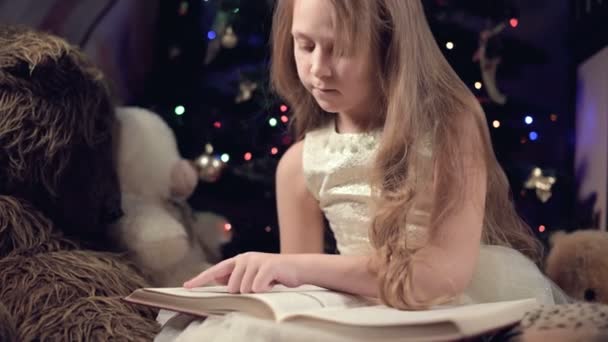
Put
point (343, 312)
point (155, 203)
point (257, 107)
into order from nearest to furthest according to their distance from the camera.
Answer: point (343, 312), point (155, 203), point (257, 107)

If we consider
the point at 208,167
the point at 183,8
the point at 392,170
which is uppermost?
the point at 183,8

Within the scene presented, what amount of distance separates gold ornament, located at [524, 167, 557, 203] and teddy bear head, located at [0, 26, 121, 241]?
908mm

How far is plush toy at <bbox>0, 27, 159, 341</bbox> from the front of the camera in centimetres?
100

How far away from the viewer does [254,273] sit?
882 mm

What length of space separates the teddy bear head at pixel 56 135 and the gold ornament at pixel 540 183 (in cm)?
91

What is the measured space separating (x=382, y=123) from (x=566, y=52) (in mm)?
1125

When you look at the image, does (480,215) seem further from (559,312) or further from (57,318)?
(57,318)

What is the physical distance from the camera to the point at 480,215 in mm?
985

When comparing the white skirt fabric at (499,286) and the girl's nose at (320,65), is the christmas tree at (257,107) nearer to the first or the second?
the white skirt fabric at (499,286)

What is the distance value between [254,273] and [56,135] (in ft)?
1.40

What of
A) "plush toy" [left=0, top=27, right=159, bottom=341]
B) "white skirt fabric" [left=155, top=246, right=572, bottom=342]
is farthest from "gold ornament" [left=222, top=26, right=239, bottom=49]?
"white skirt fabric" [left=155, top=246, right=572, bottom=342]

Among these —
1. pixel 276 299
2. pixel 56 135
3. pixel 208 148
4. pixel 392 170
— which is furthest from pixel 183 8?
pixel 276 299

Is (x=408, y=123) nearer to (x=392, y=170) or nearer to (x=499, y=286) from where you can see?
(x=392, y=170)

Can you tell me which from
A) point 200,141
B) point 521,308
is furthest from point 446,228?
point 200,141
